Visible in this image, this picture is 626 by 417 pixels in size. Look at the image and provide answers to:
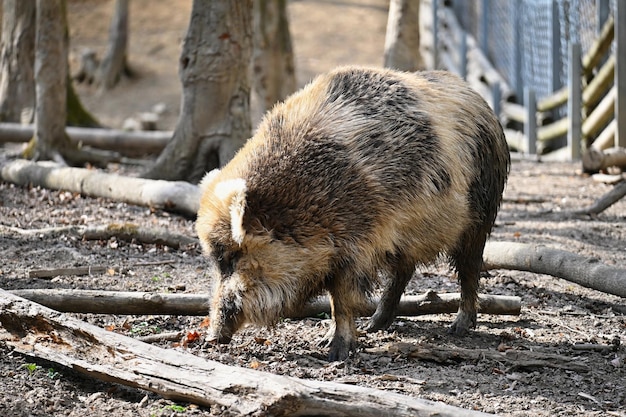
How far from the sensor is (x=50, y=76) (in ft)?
36.6

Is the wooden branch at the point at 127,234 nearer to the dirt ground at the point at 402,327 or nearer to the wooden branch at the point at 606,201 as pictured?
the dirt ground at the point at 402,327

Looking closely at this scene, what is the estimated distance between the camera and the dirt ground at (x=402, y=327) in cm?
453

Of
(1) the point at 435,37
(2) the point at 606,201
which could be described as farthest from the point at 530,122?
(2) the point at 606,201

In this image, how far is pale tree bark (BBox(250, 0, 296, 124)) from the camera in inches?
643

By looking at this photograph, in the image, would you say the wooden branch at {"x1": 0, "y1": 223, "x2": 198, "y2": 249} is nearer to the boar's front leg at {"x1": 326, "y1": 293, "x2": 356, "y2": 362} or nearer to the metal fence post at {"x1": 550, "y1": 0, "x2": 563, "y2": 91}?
the boar's front leg at {"x1": 326, "y1": 293, "x2": 356, "y2": 362}

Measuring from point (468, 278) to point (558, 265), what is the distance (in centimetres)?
90

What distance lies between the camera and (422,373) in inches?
195

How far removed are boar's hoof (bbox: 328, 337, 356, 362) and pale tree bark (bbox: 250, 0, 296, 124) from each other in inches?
447

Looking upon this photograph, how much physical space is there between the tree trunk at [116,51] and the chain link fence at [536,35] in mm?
9793

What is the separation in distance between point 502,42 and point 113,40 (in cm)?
1140

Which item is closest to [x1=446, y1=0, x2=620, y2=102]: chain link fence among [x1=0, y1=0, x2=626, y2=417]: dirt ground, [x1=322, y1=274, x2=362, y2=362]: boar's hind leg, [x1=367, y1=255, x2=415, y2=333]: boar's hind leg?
[x1=0, y1=0, x2=626, y2=417]: dirt ground

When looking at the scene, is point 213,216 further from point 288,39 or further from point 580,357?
point 288,39

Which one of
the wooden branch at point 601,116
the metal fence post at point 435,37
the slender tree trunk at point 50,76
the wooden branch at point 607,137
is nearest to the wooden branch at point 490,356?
the slender tree trunk at point 50,76

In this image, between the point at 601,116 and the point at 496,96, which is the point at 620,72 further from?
the point at 496,96
